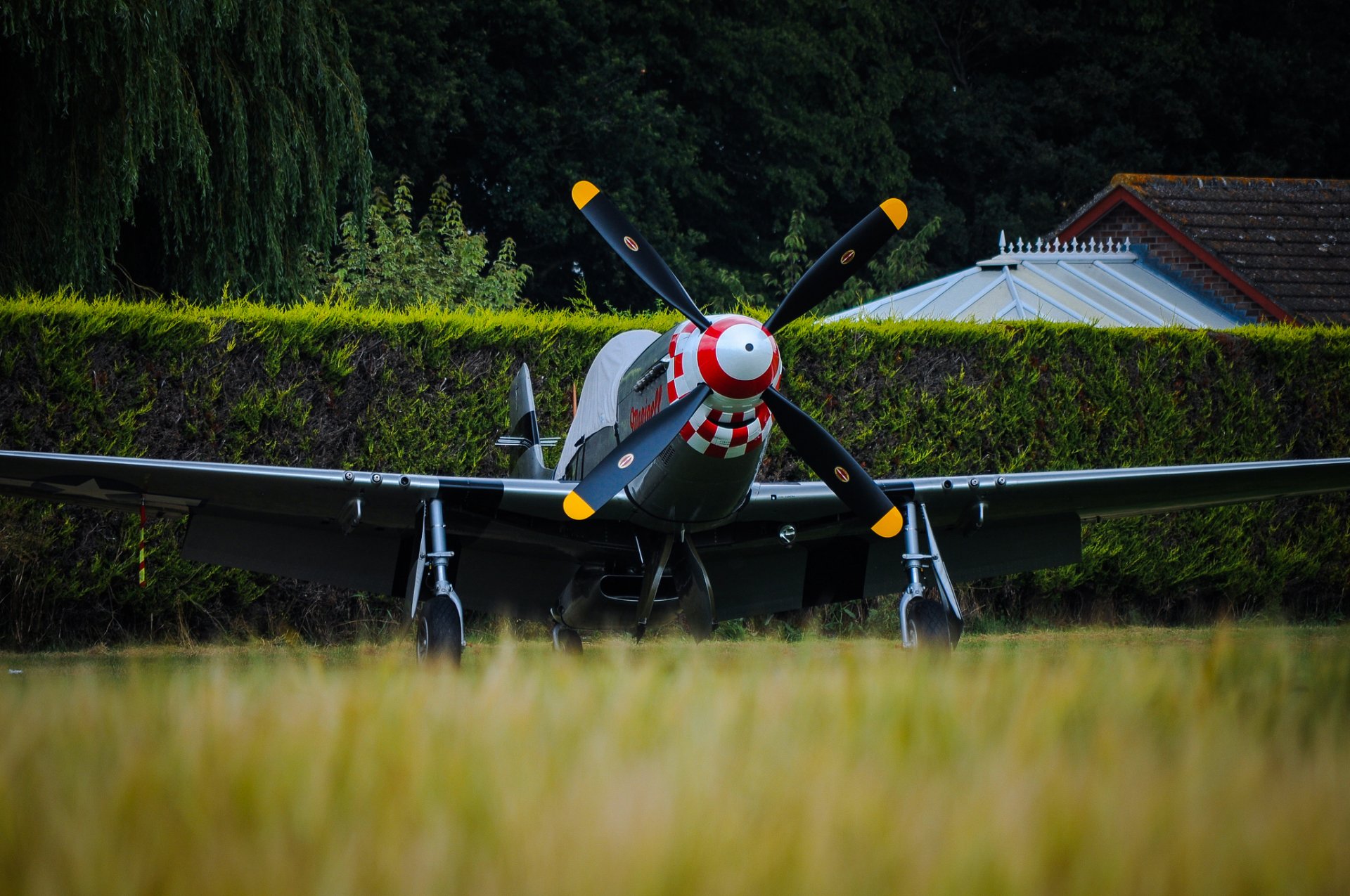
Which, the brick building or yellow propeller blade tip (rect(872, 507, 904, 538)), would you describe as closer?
yellow propeller blade tip (rect(872, 507, 904, 538))

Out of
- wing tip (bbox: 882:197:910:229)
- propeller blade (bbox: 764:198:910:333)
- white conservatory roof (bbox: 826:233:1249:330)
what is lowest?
propeller blade (bbox: 764:198:910:333)

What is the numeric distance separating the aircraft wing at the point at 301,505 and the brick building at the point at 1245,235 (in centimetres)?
1381

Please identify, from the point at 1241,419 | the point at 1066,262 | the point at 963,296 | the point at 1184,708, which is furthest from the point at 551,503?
the point at 1066,262

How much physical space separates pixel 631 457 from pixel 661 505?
A: 703 mm

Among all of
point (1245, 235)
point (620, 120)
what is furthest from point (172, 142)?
point (1245, 235)

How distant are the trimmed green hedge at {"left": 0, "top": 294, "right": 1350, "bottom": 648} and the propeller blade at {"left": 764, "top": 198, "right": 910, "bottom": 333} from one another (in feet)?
12.3

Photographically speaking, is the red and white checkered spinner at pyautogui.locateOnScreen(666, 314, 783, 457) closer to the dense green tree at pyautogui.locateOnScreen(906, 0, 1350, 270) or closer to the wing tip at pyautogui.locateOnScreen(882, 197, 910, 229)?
the wing tip at pyautogui.locateOnScreen(882, 197, 910, 229)

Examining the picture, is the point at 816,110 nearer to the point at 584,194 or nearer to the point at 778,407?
the point at 584,194

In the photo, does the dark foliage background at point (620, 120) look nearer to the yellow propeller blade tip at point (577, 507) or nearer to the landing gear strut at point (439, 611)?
the landing gear strut at point (439, 611)

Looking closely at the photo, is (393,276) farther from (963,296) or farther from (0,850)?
(0,850)

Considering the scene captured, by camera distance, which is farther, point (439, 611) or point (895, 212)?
point (895, 212)

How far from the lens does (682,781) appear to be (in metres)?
1.25

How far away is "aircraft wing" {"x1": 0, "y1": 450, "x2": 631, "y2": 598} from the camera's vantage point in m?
6.55

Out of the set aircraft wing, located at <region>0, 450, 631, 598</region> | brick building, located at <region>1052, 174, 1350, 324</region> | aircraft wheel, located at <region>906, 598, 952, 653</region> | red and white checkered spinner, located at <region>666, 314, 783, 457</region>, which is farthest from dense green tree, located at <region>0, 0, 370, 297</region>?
brick building, located at <region>1052, 174, 1350, 324</region>
